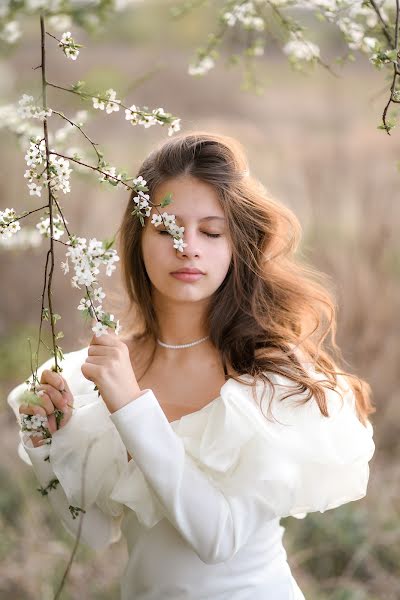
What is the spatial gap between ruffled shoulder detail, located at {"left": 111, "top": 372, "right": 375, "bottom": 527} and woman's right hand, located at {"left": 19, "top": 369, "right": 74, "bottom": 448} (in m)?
0.24

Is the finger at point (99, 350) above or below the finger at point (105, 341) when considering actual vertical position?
below

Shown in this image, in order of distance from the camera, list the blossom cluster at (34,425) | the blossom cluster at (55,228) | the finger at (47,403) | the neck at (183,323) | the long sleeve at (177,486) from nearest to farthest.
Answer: the blossom cluster at (55,228), the long sleeve at (177,486), the blossom cluster at (34,425), the finger at (47,403), the neck at (183,323)

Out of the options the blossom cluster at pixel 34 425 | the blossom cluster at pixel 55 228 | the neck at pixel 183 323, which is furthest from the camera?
the neck at pixel 183 323

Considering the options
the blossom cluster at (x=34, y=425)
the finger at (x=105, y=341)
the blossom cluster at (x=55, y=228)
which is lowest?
the blossom cluster at (x=34, y=425)

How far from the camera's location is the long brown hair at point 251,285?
2277mm

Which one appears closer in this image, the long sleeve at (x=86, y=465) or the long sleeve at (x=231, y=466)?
the long sleeve at (x=231, y=466)

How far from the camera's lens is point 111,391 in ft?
6.23

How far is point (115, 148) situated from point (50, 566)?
4.78 metres

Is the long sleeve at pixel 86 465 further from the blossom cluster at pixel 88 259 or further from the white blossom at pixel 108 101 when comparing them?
the white blossom at pixel 108 101

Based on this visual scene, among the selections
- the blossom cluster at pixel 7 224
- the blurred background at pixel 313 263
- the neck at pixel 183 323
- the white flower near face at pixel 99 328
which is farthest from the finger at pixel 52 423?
the blurred background at pixel 313 263

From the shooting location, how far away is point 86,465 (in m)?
2.24

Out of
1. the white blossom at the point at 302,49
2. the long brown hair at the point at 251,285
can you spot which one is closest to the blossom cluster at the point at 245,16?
the white blossom at the point at 302,49

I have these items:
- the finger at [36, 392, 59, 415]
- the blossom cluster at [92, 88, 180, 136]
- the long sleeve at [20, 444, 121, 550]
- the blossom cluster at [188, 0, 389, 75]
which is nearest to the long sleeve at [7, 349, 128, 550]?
the long sleeve at [20, 444, 121, 550]

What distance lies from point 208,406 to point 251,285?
48 cm
